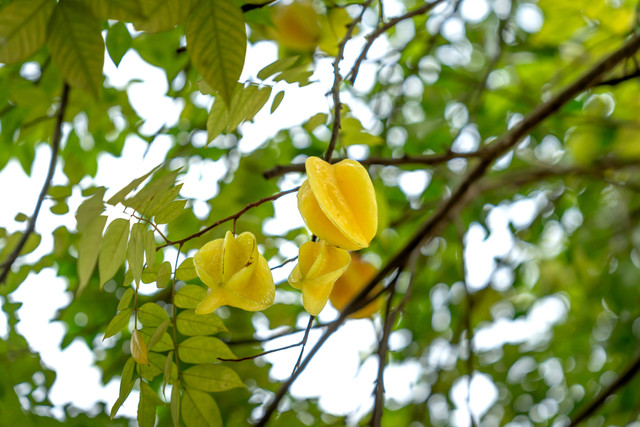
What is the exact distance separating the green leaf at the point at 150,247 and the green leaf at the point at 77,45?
0.23 metres

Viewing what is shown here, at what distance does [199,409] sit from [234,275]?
0.24m

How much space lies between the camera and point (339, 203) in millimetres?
785

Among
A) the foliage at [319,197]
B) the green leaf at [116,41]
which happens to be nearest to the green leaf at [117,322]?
the foliage at [319,197]

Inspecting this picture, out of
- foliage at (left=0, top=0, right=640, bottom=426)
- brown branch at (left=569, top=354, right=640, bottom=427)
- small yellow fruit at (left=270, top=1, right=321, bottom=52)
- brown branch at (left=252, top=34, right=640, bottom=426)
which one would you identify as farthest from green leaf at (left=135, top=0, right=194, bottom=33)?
brown branch at (left=569, top=354, right=640, bottom=427)

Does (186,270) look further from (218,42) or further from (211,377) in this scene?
(218,42)

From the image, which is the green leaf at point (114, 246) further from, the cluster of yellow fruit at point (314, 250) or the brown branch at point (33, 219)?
the brown branch at point (33, 219)

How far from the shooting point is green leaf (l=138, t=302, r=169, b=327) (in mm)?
851

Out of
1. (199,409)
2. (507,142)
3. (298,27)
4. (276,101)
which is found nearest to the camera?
(199,409)

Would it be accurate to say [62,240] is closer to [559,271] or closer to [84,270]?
[84,270]

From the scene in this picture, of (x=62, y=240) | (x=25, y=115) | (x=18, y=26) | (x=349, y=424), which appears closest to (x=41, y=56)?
(x=25, y=115)

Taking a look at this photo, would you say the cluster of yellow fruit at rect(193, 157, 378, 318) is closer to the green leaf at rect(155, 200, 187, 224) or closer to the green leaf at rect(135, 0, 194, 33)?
the green leaf at rect(155, 200, 187, 224)

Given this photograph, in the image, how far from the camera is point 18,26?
1.98ft

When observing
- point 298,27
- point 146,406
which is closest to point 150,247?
point 146,406

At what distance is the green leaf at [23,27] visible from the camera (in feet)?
1.92
